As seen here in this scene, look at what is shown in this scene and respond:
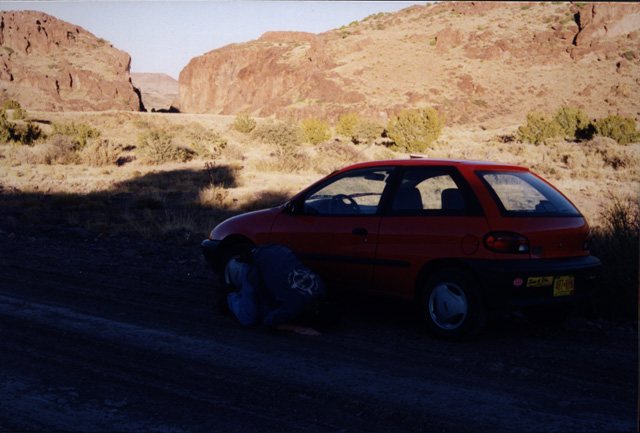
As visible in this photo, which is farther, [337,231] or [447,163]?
[337,231]

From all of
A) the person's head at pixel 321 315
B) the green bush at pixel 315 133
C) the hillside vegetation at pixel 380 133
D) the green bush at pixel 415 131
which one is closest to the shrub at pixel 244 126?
the hillside vegetation at pixel 380 133

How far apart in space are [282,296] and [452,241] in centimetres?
169

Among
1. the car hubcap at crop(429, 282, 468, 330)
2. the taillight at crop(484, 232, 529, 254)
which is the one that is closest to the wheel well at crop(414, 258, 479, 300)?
the car hubcap at crop(429, 282, 468, 330)

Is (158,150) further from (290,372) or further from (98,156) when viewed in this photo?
(290,372)

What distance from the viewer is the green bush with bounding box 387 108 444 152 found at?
3491 centimetres

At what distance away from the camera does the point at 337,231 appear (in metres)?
5.79

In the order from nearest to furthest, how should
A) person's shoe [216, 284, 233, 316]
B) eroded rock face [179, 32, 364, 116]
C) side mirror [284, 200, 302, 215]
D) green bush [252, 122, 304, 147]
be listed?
person's shoe [216, 284, 233, 316], side mirror [284, 200, 302, 215], green bush [252, 122, 304, 147], eroded rock face [179, 32, 364, 116]

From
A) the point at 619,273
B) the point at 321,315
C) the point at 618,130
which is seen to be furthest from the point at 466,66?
A: the point at 321,315

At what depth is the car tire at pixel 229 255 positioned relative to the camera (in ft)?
21.2

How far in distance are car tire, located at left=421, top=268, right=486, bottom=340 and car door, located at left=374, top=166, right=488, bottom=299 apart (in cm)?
18

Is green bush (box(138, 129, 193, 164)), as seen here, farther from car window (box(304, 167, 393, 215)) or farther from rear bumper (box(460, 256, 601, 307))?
rear bumper (box(460, 256, 601, 307))

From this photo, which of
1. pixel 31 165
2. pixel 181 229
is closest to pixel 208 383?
pixel 181 229

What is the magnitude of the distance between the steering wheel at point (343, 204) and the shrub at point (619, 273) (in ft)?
9.65

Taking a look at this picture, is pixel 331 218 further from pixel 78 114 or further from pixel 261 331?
pixel 78 114
